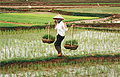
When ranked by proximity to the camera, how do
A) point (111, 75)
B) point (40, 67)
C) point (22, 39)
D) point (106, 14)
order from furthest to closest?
point (106, 14) < point (22, 39) < point (40, 67) < point (111, 75)

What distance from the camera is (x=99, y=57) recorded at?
7.86 m

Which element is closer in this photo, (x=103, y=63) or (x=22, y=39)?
(x=103, y=63)

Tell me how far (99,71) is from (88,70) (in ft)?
0.77

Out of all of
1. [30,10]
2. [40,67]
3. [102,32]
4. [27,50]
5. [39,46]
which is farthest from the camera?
[30,10]

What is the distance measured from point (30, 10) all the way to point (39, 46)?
48.8 ft

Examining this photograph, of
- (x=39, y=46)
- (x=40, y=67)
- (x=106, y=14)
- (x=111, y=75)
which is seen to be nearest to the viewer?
(x=111, y=75)

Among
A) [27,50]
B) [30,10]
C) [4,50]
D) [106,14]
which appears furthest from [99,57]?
[30,10]

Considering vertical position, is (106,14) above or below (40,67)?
below

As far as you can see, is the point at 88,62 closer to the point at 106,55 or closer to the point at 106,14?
the point at 106,55

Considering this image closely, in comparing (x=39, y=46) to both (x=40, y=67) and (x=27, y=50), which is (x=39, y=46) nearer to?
(x=27, y=50)

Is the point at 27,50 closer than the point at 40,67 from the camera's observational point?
No

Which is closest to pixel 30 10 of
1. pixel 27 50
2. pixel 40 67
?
pixel 27 50

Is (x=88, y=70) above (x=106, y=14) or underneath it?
above

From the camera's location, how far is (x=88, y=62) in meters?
7.41
